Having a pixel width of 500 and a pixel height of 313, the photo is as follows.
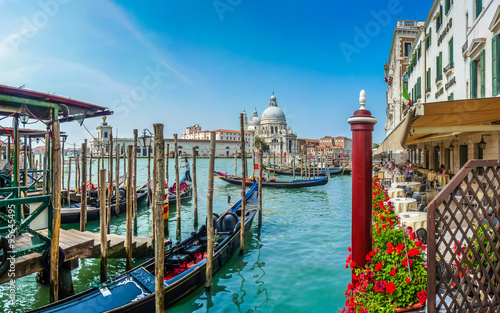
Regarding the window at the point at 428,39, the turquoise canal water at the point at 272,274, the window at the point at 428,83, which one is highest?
the window at the point at 428,39

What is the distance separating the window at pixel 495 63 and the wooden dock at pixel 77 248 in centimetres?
845

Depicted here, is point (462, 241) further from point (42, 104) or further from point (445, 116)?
point (42, 104)

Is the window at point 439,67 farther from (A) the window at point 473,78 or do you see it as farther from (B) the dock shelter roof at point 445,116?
(B) the dock shelter roof at point 445,116

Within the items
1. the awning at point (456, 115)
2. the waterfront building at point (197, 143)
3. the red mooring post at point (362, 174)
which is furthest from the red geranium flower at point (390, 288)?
the waterfront building at point (197, 143)

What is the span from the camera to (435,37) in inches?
508

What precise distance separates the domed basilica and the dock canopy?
322 ft

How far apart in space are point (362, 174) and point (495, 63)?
635 cm

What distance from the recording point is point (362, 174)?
2.89m

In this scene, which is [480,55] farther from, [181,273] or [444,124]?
[181,273]

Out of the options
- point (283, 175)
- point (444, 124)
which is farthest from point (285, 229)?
point (283, 175)

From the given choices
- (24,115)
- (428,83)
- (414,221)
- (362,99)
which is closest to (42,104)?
(24,115)

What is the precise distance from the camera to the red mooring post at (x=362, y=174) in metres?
2.88

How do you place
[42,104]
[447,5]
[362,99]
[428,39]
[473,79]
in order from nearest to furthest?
1. [362,99]
2. [42,104]
3. [473,79]
4. [447,5]
5. [428,39]

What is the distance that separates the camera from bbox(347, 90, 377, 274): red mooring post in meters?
2.88
